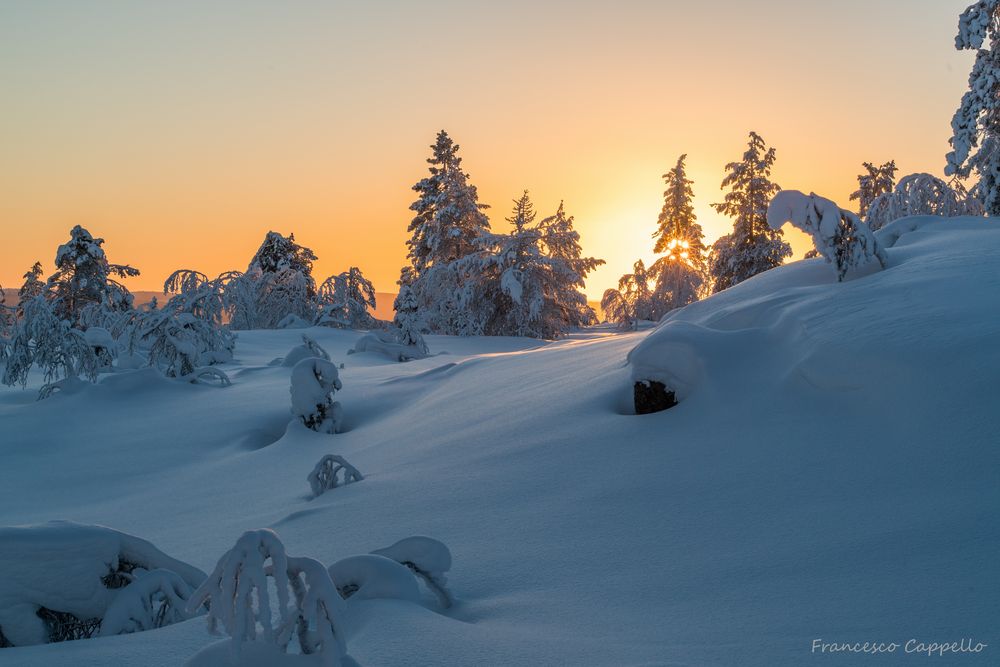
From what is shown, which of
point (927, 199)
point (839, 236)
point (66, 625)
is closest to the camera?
point (66, 625)

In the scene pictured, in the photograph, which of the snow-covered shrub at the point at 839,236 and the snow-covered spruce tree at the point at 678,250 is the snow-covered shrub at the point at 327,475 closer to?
the snow-covered shrub at the point at 839,236

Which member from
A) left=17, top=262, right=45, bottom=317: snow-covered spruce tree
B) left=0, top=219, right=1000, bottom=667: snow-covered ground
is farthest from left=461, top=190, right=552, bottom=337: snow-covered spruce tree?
left=17, top=262, right=45, bottom=317: snow-covered spruce tree

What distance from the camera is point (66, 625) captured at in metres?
2.54

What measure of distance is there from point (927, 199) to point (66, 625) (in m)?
17.7

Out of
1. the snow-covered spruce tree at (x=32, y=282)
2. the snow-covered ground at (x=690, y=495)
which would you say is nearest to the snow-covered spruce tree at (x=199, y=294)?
the snow-covered ground at (x=690, y=495)

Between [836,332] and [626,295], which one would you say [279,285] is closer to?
[626,295]

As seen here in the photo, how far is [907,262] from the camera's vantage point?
18.2ft

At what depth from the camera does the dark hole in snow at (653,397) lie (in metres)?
4.21

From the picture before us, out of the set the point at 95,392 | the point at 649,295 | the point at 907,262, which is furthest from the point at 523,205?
the point at 907,262

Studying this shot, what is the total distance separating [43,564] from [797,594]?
2.74 meters

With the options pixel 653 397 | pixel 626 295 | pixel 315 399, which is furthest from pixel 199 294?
pixel 626 295

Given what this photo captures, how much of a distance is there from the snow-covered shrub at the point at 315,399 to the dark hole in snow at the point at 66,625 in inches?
187

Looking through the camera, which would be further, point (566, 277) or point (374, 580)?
point (566, 277)

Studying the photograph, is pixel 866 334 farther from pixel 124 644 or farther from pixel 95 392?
pixel 95 392
